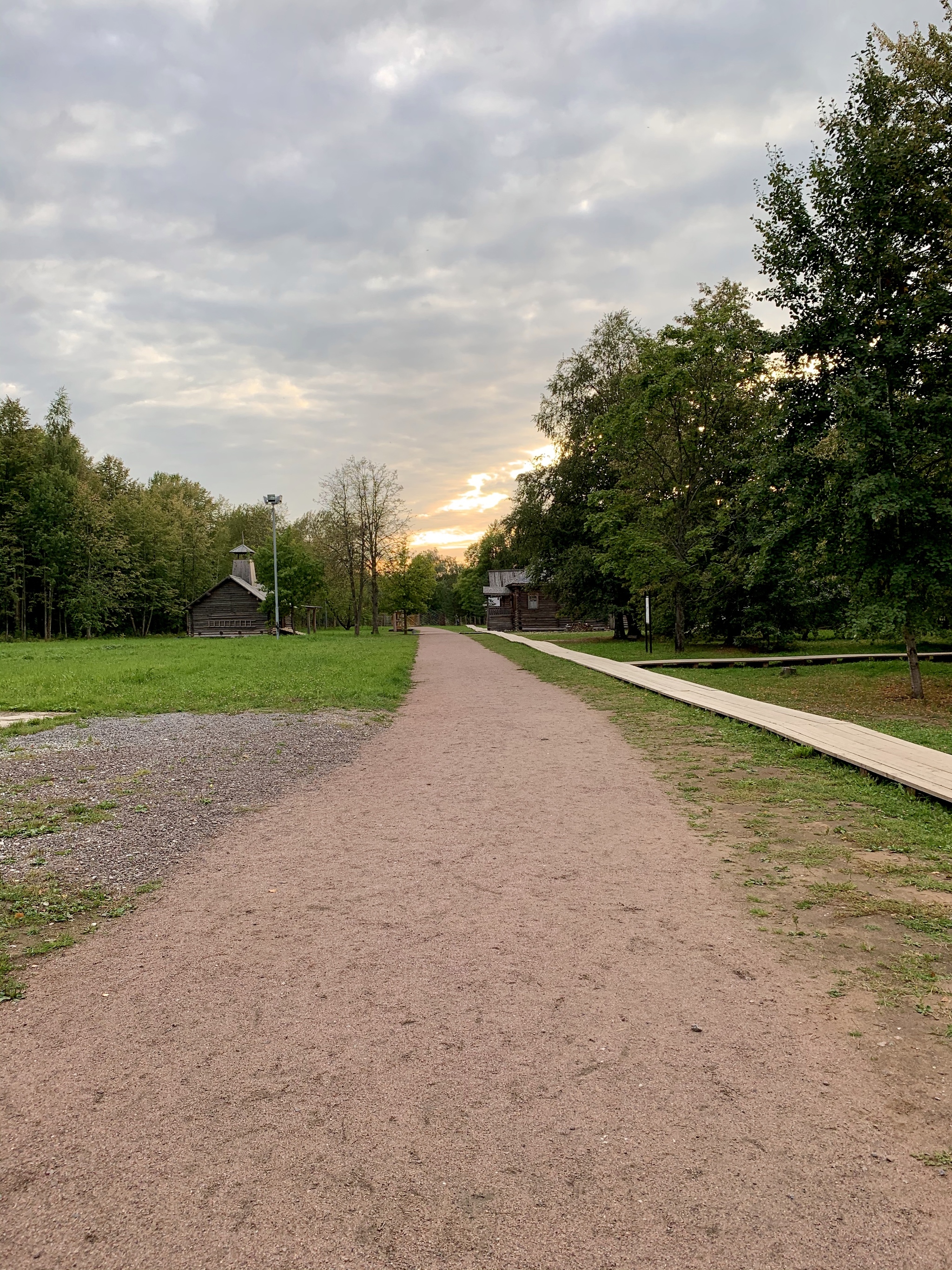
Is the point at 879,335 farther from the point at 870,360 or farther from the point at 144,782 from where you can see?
the point at 144,782

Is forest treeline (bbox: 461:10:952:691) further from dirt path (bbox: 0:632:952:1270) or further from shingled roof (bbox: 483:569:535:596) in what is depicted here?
shingled roof (bbox: 483:569:535:596)

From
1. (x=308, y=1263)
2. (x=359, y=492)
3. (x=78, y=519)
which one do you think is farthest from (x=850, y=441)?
(x=78, y=519)

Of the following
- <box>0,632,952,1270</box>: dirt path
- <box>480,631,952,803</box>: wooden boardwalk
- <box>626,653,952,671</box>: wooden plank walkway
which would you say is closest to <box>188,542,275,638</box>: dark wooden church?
<box>626,653,952,671</box>: wooden plank walkway

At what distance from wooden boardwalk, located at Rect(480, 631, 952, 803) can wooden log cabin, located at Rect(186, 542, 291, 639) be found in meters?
42.7

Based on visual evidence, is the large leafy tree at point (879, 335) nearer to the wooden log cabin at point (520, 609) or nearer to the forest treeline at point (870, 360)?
the forest treeline at point (870, 360)

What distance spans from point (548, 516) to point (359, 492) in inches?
741

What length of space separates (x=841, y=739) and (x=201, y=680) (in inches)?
518

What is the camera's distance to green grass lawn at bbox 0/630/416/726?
13.1m

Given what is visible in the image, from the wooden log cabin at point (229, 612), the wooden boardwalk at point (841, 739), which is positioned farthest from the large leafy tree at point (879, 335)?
the wooden log cabin at point (229, 612)

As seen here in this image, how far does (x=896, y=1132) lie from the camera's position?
7.98 feet

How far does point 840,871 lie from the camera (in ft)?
16.0

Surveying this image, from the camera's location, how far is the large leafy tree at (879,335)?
12570 millimetres

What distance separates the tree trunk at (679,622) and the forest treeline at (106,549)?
28291mm

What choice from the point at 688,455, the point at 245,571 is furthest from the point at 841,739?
the point at 245,571
